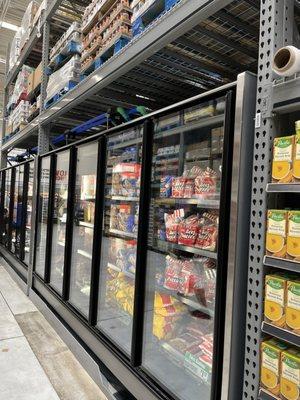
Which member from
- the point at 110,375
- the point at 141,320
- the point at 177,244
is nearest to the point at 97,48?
the point at 177,244

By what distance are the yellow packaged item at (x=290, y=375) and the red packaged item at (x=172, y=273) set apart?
940 millimetres

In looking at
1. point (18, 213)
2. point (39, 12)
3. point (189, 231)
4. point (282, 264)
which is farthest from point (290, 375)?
point (18, 213)

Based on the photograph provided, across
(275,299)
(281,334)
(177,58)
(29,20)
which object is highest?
(29,20)

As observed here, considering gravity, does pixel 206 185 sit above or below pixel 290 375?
above

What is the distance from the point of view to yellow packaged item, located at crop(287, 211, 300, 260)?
105cm

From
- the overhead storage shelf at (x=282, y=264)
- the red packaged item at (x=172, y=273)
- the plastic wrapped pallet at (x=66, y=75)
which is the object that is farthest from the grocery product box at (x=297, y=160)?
the plastic wrapped pallet at (x=66, y=75)

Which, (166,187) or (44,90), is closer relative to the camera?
(166,187)

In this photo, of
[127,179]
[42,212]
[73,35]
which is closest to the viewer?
[127,179]

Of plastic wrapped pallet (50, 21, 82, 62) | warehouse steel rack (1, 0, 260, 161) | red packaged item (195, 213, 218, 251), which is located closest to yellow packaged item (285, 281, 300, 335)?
red packaged item (195, 213, 218, 251)

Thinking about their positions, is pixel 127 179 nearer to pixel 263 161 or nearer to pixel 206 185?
pixel 206 185

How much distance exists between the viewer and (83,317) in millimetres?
2602

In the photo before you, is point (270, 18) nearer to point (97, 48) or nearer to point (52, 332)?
point (97, 48)

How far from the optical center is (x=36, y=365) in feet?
7.68

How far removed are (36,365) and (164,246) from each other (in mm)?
1280
